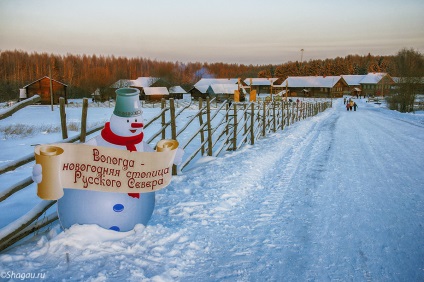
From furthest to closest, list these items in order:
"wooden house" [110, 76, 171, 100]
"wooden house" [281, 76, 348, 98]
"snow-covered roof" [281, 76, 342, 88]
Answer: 1. "wooden house" [281, 76, 348, 98]
2. "snow-covered roof" [281, 76, 342, 88]
3. "wooden house" [110, 76, 171, 100]

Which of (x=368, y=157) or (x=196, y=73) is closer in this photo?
(x=368, y=157)

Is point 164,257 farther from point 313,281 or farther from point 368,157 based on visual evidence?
point 368,157

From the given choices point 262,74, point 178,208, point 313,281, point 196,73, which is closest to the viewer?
point 313,281

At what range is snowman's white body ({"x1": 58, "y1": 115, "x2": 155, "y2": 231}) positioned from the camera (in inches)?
146

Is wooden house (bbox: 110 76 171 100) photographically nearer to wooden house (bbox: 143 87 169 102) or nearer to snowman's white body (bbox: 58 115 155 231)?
wooden house (bbox: 143 87 169 102)

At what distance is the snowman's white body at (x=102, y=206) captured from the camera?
3711mm

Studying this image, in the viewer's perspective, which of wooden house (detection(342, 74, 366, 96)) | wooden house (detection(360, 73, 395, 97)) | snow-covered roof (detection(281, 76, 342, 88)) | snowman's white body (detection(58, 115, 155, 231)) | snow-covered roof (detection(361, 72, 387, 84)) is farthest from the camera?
snow-covered roof (detection(361, 72, 387, 84))

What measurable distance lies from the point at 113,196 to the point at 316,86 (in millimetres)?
80283

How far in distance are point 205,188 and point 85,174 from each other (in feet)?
9.44

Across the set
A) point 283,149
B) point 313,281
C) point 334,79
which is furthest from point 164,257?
point 334,79

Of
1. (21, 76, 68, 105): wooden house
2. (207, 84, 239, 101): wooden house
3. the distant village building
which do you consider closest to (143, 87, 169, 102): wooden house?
(207, 84, 239, 101): wooden house

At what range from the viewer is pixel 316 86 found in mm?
78625

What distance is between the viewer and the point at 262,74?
422 feet

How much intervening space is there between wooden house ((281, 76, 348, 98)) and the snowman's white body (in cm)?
7701
